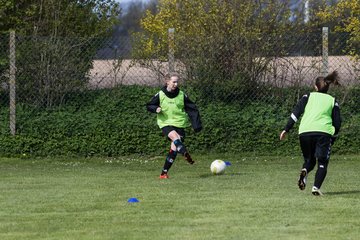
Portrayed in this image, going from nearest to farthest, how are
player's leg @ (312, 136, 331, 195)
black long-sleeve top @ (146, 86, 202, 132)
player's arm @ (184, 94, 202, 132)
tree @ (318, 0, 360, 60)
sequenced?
1. player's leg @ (312, 136, 331, 195)
2. black long-sleeve top @ (146, 86, 202, 132)
3. player's arm @ (184, 94, 202, 132)
4. tree @ (318, 0, 360, 60)

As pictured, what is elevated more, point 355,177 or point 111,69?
point 111,69

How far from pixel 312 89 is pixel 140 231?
408 inches

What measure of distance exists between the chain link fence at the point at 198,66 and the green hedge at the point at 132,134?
1.40 ft

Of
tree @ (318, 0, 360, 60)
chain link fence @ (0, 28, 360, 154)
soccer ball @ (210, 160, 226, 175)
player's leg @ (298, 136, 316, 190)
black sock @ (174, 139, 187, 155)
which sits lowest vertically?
soccer ball @ (210, 160, 226, 175)

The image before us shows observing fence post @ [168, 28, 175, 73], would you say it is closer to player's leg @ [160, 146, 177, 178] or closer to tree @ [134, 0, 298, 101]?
tree @ [134, 0, 298, 101]

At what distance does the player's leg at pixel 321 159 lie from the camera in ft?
37.7

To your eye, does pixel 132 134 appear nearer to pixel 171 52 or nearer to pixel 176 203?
pixel 171 52

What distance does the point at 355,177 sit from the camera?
14.2 m

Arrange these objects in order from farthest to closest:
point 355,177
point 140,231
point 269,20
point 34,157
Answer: point 269,20 < point 34,157 < point 355,177 < point 140,231

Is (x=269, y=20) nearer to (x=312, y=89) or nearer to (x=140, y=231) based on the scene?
(x=312, y=89)

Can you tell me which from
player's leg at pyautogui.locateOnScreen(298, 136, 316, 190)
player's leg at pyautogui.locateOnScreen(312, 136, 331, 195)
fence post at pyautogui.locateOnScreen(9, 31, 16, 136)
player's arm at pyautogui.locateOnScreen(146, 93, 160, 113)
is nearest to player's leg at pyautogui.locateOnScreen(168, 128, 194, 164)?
player's arm at pyautogui.locateOnScreen(146, 93, 160, 113)

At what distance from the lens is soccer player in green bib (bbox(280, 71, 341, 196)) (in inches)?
455

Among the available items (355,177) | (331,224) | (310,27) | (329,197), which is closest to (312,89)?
(310,27)

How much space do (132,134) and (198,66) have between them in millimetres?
1972
